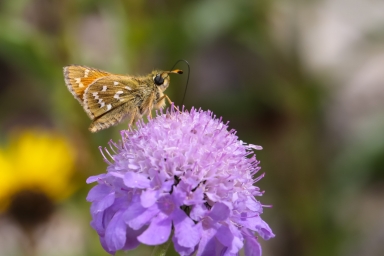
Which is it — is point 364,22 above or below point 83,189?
above

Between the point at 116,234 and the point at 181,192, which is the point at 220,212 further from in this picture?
the point at 116,234

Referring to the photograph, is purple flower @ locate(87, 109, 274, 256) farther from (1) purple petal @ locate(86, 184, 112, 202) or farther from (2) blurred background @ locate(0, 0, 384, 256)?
(2) blurred background @ locate(0, 0, 384, 256)

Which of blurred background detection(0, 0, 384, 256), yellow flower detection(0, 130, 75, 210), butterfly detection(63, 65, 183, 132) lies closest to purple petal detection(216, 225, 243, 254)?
butterfly detection(63, 65, 183, 132)

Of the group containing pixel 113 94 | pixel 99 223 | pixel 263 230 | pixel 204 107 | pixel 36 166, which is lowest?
pixel 36 166

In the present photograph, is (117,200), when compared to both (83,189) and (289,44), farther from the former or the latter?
(289,44)

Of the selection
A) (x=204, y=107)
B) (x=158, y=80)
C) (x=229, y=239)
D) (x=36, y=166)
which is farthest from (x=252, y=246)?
(x=204, y=107)

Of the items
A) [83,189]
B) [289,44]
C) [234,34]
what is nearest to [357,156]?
[289,44]
